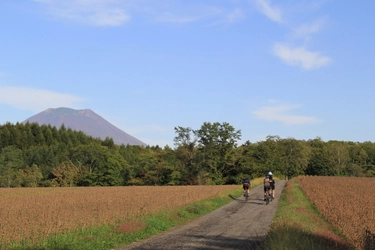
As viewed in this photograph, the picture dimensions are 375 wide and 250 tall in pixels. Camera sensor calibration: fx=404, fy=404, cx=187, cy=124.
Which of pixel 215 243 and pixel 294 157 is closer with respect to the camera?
pixel 215 243

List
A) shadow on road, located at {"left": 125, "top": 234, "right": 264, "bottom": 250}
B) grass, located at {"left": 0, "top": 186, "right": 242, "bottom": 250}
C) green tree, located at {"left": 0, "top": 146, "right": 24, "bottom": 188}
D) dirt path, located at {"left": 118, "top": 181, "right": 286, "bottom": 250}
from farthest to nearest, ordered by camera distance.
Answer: green tree, located at {"left": 0, "top": 146, "right": 24, "bottom": 188} → dirt path, located at {"left": 118, "top": 181, "right": 286, "bottom": 250} → shadow on road, located at {"left": 125, "top": 234, "right": 264, "bottom": 250} → grass, located at {"left": 0, "top": 186, "right": 242, "bottom": 250}

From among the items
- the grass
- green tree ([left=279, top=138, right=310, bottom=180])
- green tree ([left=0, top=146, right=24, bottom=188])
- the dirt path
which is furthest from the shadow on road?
green tree ([left=279, top=138, right=310, bottom=180])

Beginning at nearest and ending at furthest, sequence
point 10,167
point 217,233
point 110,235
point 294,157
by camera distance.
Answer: point 110,235
point 217,233
point 10,167
point 294,157

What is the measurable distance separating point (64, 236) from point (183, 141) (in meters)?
81.0

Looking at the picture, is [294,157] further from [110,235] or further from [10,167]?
[110,235]

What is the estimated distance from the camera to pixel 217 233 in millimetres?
16766

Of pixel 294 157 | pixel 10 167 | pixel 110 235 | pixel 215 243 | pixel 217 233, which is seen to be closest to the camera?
pixel 215 243

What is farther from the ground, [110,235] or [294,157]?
[294,157]

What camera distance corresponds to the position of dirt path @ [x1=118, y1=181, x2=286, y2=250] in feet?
45.6

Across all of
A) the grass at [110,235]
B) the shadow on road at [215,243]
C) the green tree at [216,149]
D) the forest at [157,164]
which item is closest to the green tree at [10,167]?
the forest at [157,164]

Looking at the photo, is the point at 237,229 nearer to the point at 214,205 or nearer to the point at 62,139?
the point at 214,205

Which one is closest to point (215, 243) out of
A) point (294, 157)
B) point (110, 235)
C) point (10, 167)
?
point (110, 235)

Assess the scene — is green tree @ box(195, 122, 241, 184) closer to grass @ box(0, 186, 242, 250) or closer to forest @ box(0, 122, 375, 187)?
forest @ box(0, 122, 375, 187)

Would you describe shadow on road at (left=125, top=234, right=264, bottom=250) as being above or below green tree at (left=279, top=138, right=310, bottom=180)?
below
